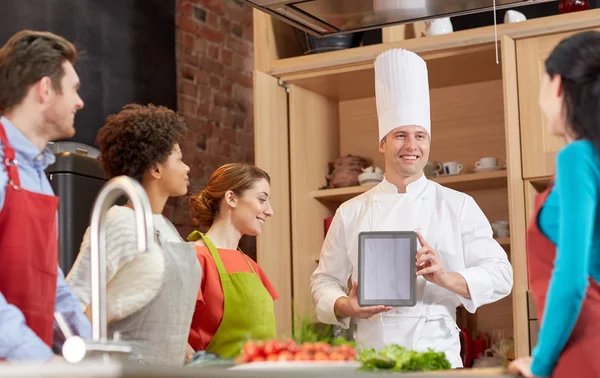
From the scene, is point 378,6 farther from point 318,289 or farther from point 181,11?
point 181,11

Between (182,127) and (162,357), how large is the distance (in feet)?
2.08

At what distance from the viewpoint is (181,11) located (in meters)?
4.82

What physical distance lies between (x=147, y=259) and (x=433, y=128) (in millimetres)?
2365

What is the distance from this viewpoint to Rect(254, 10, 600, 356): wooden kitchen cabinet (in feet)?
12.2

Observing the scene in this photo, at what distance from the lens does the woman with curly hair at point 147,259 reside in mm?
2295

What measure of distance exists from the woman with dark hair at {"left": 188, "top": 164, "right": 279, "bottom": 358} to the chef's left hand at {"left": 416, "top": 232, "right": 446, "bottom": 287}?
55 centimetres

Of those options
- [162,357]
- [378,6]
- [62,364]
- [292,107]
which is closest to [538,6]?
[292,107]

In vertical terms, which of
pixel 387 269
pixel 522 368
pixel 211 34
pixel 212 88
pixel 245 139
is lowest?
pixel 522 368

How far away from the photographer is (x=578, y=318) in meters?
1.73

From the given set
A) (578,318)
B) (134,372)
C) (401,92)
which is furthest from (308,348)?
(401,92)

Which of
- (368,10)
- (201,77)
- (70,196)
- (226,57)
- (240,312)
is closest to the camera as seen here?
(368,10)

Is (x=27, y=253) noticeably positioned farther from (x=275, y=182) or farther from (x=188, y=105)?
(x=188, y=105)

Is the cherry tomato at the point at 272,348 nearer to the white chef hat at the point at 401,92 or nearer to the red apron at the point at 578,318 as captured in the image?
the red apron at the point at 578,318

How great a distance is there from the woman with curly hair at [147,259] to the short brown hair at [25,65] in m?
0.37
